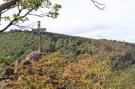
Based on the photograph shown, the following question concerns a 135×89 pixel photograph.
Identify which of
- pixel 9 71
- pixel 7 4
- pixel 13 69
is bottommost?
pixel 9 71

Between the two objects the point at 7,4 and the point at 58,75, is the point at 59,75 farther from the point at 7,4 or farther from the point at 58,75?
the point at 7,4

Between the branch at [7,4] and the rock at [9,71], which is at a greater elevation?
the branch at [7,4]

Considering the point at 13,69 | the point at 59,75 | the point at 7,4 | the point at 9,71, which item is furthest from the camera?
the point at 9,71

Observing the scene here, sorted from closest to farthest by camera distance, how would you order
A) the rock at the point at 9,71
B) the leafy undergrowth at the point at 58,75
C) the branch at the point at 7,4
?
the branch at the point at 7,4, the leafy undergrowth at the point at 58,75, the rock at the point at 9,71

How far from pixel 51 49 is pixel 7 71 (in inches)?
4209

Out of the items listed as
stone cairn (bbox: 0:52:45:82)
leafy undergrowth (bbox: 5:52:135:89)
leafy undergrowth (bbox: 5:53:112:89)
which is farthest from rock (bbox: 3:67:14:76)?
leafy undergrowth (bbox: 5:53:112:89)

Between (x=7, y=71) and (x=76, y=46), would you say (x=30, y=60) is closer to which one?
(x=7, y=71)

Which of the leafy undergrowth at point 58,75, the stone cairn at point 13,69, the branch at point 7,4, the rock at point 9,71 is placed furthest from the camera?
the rock at point 9,71

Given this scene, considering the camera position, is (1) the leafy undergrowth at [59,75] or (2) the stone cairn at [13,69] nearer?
(1) the leafy undergrowth at [59,75]

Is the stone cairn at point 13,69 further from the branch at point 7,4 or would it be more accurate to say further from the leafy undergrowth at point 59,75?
the branch at point 7,4

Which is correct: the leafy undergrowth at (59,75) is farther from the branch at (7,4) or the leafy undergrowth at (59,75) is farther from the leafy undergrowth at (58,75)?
the branch at (7,4)

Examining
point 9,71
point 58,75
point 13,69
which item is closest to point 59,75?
point 58,75

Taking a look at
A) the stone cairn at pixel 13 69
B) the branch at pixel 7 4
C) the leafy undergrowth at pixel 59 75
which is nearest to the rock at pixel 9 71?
the stone cairn at pixel 13 69

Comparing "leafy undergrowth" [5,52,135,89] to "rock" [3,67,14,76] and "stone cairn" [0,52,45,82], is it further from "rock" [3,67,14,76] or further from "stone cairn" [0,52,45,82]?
"rock" [3,67,14,76]
